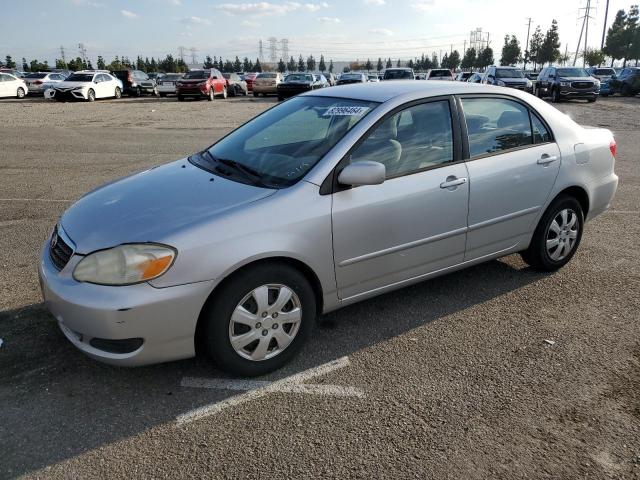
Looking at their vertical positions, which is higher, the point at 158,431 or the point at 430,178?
the point at 430,178

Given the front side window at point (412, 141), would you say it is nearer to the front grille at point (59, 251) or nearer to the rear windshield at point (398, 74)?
the front grille at point (59, 251)

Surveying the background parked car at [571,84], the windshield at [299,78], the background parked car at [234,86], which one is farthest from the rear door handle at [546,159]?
the background parked car at [234,86]

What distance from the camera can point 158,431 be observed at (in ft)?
8.98

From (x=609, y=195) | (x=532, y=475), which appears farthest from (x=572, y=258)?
(x=532, y=475)

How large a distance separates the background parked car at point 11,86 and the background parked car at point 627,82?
3397cm

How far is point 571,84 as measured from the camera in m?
25.3

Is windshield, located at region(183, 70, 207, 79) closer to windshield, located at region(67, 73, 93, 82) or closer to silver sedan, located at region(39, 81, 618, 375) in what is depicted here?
windshield, located at region(67, 73, 93, 82)

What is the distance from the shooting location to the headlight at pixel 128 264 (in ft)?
9.14

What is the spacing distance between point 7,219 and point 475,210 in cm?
526

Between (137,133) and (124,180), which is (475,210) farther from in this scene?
(137,133)

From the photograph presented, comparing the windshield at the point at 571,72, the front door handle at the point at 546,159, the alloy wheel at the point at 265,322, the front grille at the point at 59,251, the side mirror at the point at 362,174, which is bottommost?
the alloy wheel at the point at 265,322

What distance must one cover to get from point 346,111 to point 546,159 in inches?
68.9

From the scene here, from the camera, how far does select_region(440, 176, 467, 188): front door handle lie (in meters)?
3.72

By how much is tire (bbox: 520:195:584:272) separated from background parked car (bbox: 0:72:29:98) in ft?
103
